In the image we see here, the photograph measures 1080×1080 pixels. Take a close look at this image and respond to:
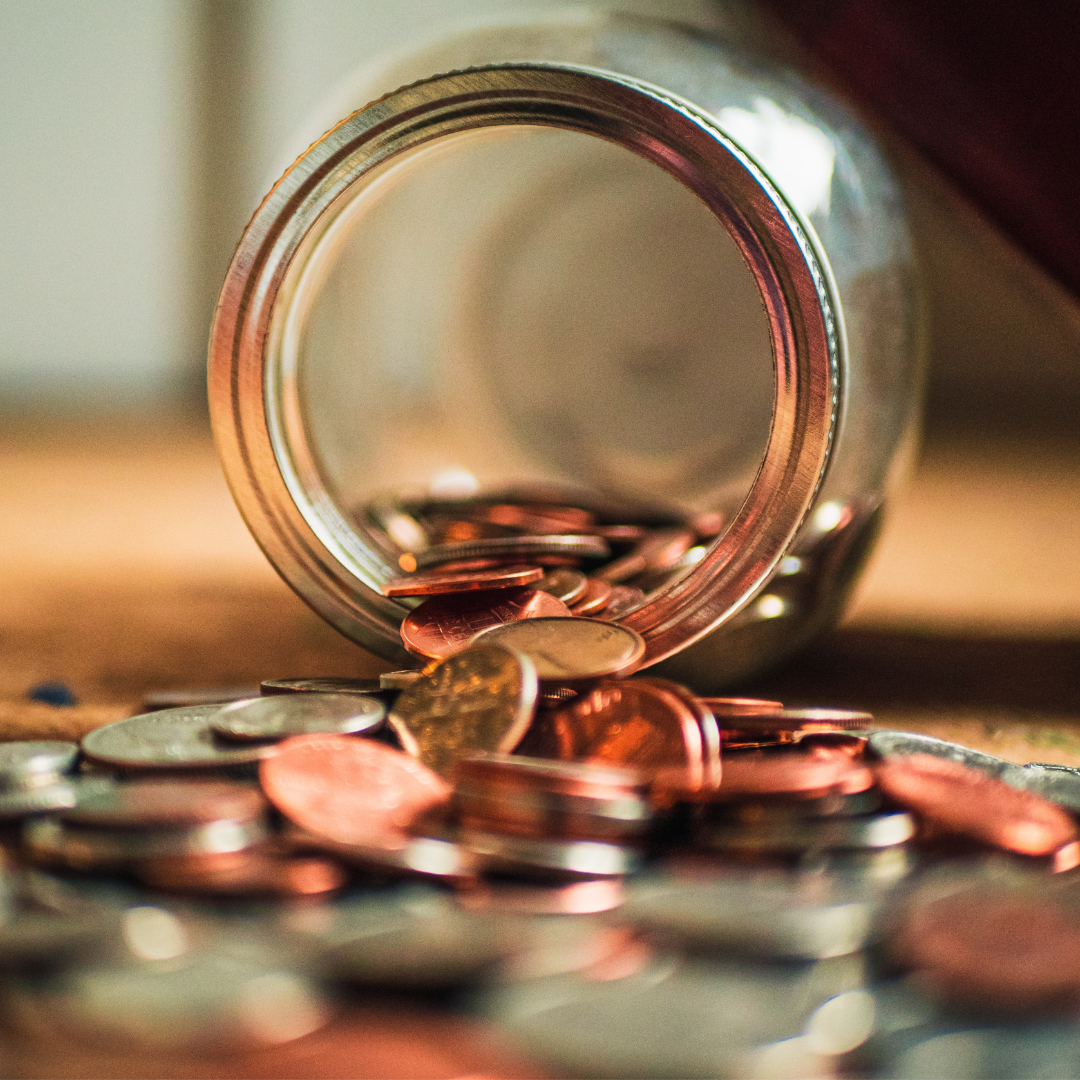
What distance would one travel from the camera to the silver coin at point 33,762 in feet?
2.03

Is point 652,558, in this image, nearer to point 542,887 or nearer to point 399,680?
point 399,680

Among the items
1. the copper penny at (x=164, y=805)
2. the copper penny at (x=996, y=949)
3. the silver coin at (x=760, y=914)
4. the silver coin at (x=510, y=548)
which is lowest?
the copper penny at (x=996, y=949)

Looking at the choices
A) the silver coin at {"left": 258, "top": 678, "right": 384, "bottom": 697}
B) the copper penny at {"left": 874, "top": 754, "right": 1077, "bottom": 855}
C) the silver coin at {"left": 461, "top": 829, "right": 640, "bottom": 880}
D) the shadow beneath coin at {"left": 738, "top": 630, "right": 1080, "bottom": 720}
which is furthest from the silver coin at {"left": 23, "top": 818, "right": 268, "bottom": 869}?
the shadow beneath coin at {"left": 738, "top": 630, "right": 1080, "bottom": 720}

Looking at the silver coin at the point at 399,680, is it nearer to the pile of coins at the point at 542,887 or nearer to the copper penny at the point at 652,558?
the pile of coins at the point at 542,887

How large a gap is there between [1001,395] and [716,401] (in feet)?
8.08

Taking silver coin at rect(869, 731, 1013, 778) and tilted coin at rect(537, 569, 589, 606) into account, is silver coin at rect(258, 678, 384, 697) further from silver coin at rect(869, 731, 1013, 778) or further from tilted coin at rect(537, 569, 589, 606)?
silver coin at rect(869, 731, 1013, 778)

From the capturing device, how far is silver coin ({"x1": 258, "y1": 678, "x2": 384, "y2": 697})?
0.78m

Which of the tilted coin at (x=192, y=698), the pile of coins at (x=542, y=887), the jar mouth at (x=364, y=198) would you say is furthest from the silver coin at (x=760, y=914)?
the tilted coin at (x=192, y=698)

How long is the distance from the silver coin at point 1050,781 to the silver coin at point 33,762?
0.52 metres

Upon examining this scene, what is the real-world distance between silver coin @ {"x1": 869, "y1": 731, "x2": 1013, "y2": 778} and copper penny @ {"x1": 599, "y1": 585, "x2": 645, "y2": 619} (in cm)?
19

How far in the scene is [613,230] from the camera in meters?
1.65

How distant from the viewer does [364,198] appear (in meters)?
0.90

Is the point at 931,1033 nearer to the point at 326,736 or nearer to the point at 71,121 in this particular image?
the point at 326,736

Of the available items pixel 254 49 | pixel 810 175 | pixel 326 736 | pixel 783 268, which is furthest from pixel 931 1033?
pixel 254 49
